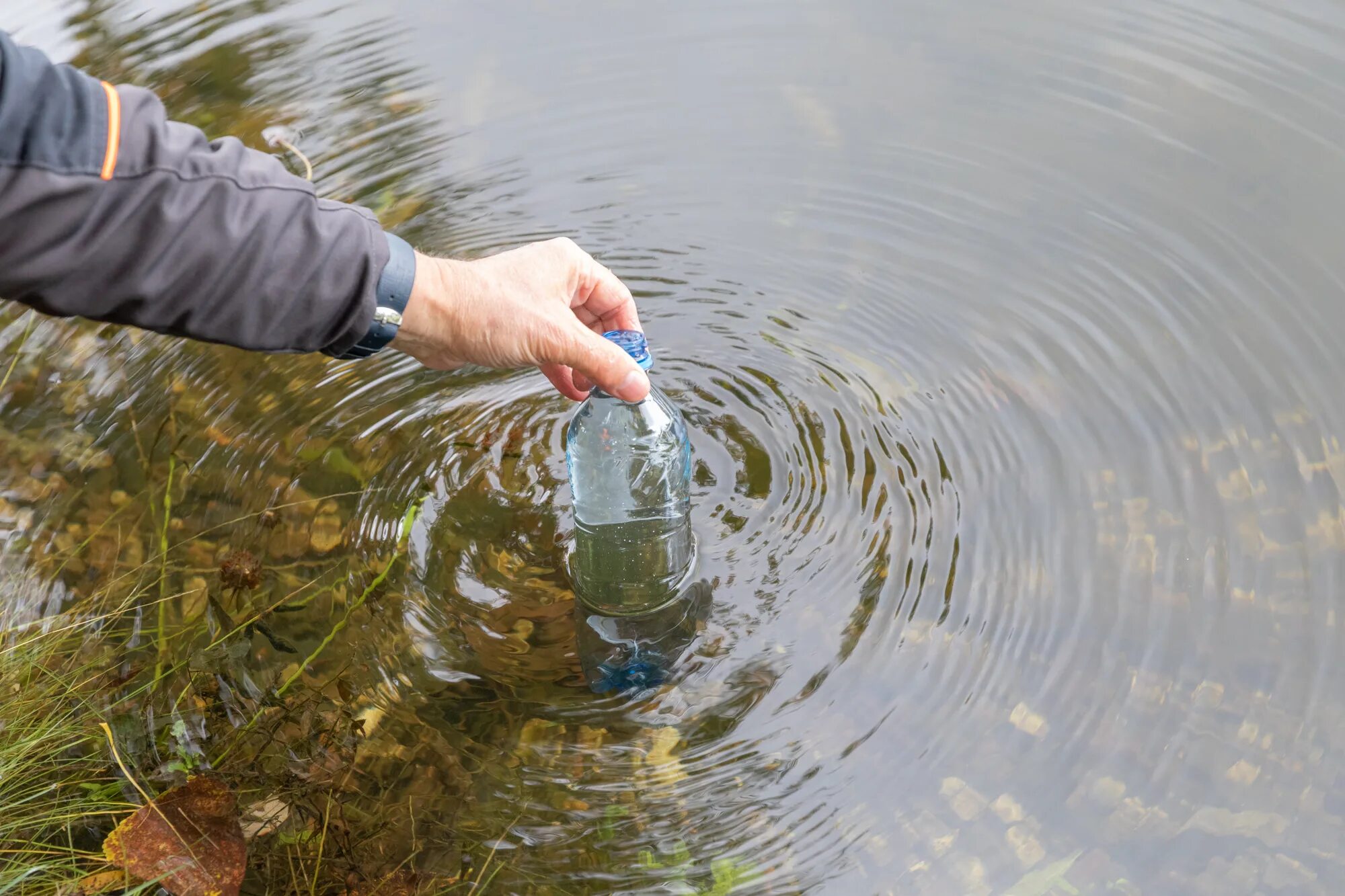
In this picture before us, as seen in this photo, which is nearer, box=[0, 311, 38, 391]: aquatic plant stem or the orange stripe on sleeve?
the orange stripe on sleeve

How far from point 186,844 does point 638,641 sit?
3.59ft

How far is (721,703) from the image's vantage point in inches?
102

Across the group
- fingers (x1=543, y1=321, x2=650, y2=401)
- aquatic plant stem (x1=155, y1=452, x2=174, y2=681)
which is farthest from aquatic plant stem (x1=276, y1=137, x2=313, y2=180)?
fingers (x1=543, y1=321, x2=650, y2=401)

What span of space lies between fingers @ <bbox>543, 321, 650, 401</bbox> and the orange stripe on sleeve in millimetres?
896

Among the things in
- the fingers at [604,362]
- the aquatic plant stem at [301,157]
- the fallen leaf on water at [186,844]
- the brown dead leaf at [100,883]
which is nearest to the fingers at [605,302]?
the fingers at [604,362]

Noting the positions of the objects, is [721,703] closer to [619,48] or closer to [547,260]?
[547,260]

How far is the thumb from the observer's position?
2.34 m

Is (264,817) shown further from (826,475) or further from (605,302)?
(826,475)

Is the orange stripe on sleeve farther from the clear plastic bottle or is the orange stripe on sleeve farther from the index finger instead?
the clear plastic bottle

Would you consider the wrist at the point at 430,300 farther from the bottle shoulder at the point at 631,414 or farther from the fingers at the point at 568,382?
the bottle shoulder at the point at 631,414

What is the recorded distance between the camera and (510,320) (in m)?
2.35

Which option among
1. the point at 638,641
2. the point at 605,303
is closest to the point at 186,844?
the point at 638,641

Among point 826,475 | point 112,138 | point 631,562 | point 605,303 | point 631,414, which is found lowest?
point 631,562

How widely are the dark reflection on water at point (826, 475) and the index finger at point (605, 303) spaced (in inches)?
23.6
